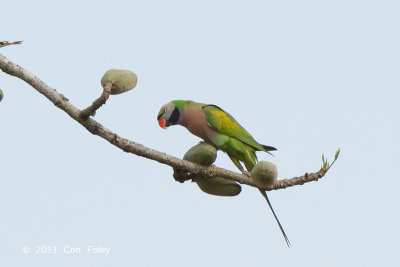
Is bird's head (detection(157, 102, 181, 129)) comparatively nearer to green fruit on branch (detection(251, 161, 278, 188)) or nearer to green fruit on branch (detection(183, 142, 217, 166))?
green fruit on branch (detection(183, 142, 217, 166))

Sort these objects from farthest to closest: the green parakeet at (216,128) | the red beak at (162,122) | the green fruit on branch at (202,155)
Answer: the green parakeet at (216,128)
the red beak at (162,122)
the green fruit on branch at (202,155)

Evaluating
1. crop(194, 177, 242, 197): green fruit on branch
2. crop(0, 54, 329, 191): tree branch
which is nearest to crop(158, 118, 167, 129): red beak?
crop(194, 177, 242, 197): green fruit on branch

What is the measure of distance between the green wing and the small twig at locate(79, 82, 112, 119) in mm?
2785

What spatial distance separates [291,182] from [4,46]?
2435 millimetres

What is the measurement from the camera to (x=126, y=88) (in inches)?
148

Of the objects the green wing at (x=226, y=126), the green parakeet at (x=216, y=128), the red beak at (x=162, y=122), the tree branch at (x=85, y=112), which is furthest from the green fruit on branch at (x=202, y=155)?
the green wing at (x=226, y=126)

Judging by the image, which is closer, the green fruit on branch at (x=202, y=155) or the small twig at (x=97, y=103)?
the small twig at (x=97, y=103)

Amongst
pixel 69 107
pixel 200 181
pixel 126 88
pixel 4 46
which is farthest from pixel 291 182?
pixel 4 46

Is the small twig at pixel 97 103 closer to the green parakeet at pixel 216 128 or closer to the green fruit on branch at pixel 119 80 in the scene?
the green fruit on branch at pixel 119 80

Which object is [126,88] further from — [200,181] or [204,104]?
[204,104]

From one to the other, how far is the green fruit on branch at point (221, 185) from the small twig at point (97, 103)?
4.09 feet

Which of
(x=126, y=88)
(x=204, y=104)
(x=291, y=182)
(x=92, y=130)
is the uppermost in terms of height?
(x=204, y=104)

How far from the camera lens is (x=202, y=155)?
4535 millimetres

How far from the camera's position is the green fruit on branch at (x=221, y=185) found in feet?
14.9
